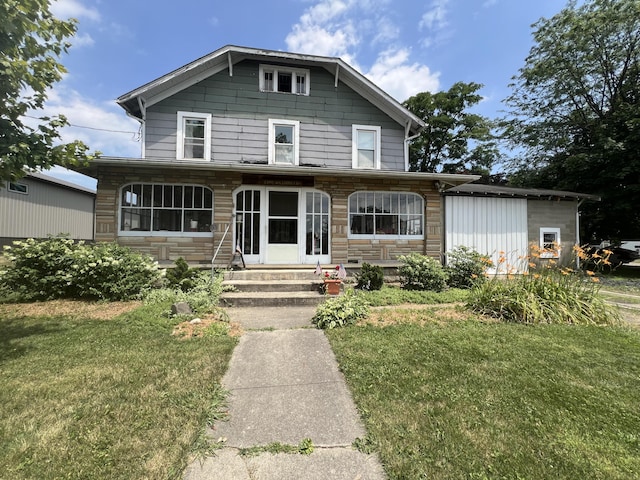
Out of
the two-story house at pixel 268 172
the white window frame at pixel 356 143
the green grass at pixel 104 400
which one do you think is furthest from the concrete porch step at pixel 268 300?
the white window frame at pixel 356 143

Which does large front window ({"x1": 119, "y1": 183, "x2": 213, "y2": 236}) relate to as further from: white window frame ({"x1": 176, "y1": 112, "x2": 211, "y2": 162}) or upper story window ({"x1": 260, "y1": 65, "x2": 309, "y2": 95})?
upper story window ({"x1": 260, "y1": 65, "x2": 309, "y2": 95})

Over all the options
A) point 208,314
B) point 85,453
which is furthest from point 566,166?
point 85,453

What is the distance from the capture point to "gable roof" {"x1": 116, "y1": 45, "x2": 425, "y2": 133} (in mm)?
9969

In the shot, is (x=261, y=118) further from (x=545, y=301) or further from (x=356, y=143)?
(x=545, y=301)

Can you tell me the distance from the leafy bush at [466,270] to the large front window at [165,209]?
7277mm

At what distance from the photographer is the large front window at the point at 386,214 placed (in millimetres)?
9992

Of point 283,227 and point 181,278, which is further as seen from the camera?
point 283,227

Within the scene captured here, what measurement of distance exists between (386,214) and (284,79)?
628 cm

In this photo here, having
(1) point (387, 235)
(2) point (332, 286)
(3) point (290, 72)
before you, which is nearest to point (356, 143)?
(3) point (290, 72)

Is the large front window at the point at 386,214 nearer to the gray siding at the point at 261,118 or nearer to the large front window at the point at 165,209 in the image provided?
the gray siding at the point at 261,118

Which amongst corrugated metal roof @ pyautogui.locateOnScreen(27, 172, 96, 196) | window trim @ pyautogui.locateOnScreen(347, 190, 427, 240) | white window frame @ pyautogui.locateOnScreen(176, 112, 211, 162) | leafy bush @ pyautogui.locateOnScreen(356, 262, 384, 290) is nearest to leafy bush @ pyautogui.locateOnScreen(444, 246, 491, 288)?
window trim @ pyautogui.locateOnScreen(347, 190, 427, 240)

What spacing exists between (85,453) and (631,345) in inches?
262

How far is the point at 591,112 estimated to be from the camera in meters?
18.8

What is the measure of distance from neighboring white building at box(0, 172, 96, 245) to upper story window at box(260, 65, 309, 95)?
11.1m
